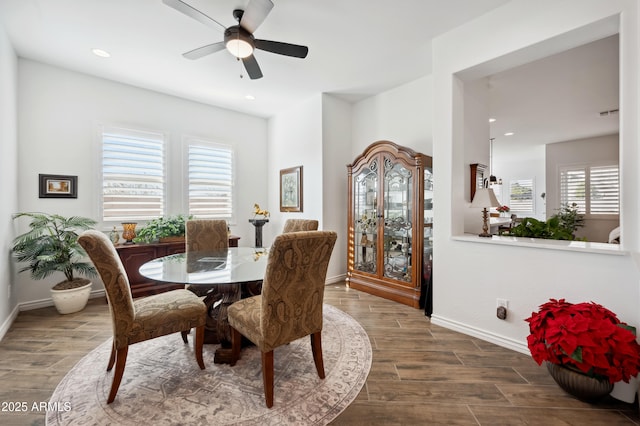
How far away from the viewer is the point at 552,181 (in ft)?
22.2

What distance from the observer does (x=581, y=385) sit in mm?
1585

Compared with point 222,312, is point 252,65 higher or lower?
higher

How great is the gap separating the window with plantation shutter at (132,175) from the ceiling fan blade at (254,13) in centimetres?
262

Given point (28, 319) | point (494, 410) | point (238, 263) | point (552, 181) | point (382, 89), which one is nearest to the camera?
point (494, 410)

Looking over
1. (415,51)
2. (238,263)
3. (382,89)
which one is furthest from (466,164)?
(238,263)

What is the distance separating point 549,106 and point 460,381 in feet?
15.4

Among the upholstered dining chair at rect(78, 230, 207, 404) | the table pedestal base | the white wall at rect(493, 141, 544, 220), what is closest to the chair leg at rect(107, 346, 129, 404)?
the upholstered dining chair at rect(78, 230, 207, 404)

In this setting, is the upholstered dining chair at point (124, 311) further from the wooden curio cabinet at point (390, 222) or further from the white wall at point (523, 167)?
the white wall at point (523, 167)

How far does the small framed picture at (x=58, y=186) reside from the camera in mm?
3178

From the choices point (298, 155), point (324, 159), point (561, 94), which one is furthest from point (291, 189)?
point (561, 94)

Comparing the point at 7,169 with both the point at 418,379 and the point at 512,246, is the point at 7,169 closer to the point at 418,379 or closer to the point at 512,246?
the point at 418,379

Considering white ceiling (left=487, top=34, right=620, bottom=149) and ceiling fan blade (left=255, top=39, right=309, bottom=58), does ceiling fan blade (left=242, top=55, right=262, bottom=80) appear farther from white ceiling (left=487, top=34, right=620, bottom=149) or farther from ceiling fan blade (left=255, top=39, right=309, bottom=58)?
white ceiling (left=487, top=34, right=620, bottom=149)

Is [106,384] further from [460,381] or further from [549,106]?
[549,106]

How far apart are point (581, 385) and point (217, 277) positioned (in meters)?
2.34
